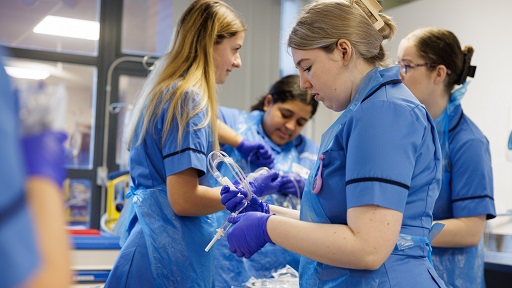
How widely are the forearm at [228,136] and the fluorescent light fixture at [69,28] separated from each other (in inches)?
135

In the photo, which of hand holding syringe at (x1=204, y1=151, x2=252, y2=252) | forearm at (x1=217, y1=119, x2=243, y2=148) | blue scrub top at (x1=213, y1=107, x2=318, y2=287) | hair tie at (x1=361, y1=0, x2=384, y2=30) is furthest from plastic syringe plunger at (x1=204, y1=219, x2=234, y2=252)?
forearm at (x1=217, y1=119, x2=243, y2=148)

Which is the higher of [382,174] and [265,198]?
[382,174]

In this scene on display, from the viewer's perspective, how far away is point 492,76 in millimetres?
3350

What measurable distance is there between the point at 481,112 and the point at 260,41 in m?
2.56

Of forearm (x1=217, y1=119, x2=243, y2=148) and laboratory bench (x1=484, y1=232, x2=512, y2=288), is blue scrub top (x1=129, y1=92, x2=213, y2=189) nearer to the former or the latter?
forearm (x1=217, y1=119, x2=243, y2=148)

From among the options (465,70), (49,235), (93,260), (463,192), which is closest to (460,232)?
(463,192)

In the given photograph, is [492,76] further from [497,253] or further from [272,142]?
[272,142]

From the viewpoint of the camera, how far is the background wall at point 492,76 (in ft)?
10.7

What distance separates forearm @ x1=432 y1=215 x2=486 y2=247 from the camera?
2.04 metres

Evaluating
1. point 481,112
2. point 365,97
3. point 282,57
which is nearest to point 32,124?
point 365,97

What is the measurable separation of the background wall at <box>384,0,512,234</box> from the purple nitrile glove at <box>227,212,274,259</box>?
222cm

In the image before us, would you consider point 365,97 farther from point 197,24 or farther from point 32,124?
point 32,124

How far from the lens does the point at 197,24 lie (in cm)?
189

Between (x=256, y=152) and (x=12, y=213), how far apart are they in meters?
2.17
